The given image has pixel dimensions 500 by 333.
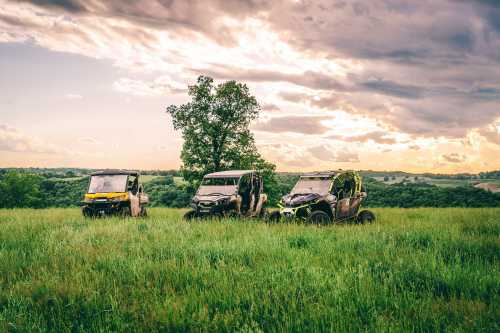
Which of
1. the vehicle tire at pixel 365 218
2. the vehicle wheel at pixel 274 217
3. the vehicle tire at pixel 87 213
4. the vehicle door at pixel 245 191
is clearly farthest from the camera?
the vehicle tire at pixel 87 213

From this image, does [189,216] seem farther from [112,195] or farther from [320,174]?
[320,174]

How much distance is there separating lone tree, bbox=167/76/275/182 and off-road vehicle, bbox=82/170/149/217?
13.9 meters

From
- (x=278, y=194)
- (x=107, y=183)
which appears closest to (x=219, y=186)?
(x=107, y=183)

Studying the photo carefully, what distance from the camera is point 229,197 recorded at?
1516cm

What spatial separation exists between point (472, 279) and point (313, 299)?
249cm

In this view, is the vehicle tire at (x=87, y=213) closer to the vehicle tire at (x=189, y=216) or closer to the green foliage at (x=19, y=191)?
the vehicle tire at (x=189, y=216)

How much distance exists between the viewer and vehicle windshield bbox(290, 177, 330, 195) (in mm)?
13984

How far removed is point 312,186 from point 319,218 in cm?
183

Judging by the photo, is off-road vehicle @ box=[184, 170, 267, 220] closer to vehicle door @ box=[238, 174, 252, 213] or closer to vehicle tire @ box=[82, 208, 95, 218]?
vehicle door @ box=[238, 174, 252, 213]

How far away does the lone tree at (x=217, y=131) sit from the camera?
104 ft

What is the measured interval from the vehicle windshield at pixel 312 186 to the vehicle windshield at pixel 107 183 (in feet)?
27.2

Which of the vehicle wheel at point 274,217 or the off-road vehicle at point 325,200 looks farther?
the vehicle wheel at point 274,217

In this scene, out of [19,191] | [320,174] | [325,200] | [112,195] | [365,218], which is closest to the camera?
[325,200]

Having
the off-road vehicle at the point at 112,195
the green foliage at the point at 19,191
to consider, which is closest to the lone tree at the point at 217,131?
the off-road vehicle at the point at 112,195
